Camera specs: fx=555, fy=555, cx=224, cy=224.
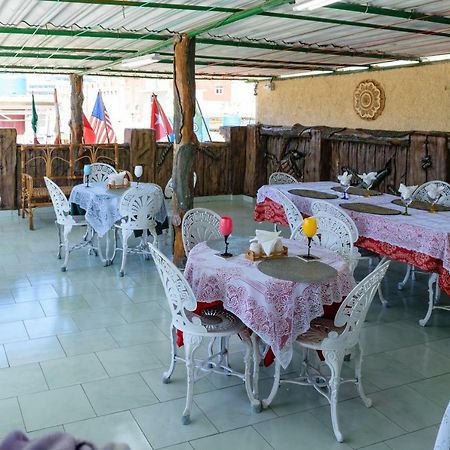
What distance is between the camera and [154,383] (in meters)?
3.46

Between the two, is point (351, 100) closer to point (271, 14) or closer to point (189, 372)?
point (271, 14)

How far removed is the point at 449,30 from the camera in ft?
19.0

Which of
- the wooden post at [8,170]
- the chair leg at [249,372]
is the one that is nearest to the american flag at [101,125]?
the wooden post at [8,170]

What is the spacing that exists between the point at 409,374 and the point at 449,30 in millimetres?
3849

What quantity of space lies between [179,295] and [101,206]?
9.82 feet

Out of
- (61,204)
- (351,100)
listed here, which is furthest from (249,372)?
(351,100)

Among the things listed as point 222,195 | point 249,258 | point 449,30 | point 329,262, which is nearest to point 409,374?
point 329,262

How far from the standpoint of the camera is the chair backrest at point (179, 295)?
304 centimetres

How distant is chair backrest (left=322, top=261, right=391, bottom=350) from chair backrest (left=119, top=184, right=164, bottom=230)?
3154 millimetres

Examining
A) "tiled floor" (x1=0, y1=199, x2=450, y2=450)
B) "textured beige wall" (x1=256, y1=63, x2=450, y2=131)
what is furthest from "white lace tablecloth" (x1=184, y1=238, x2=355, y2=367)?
"textured beige wall" (x1=256, y1=63, x2=450, y2=131)

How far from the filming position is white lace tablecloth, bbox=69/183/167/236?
5.80 m

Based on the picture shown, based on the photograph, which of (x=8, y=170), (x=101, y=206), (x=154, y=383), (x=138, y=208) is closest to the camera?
(x=154, y=383)

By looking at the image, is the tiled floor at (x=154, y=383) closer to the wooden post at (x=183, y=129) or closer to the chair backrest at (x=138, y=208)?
the chair backrest at (x=138, y=208)

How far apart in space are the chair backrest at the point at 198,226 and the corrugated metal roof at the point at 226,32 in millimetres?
1752
